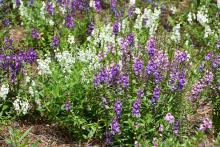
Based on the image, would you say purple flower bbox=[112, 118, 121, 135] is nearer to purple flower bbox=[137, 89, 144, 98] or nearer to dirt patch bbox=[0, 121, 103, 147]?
purple flower bbox=[137, 89, 144, 98]

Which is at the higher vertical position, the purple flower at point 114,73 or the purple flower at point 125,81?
the purple flower at point 114,73

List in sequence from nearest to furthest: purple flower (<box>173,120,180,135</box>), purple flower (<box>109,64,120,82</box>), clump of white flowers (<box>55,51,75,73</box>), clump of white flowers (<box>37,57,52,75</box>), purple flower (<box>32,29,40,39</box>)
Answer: purple flower (<box>173,120,180,135</box>) < purple flower (<box>109,64,120,82</box>) < clump of white flowers (<box>37,57,52,75</box>) < clump of white flowers (<box>55,51,75,73</box>) < purple flower (<box>32,29,40,39</box>)

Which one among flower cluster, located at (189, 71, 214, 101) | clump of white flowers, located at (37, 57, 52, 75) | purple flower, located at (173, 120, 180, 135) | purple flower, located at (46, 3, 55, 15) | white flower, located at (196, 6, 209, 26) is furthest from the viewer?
white flower, located at (196, 6, 209, 26)

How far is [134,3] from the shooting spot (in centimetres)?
788

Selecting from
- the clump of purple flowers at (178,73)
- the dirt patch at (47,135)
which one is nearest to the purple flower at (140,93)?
the clump of purple flowers at (178,73)

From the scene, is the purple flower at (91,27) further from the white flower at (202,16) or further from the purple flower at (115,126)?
the purple flower at (115,126)

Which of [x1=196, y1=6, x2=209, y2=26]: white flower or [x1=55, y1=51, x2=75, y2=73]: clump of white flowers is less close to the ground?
[x1=196, y1=6, x2=209, y2=26]: white flower

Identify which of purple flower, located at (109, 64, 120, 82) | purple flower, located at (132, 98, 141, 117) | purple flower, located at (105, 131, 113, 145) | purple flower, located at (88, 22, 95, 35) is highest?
purple flower, located at (88, 22, 95, 35)

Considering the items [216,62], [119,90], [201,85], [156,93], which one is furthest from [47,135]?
[216,62]

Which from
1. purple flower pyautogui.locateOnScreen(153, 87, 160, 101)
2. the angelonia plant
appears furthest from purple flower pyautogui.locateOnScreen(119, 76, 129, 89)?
purple flower pyautogui.locateOnScreen(153, 87, 160, 101)

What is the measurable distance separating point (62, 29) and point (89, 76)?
198 cm

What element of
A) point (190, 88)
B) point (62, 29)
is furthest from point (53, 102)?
point (62, 29)

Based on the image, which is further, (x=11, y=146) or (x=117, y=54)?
(x=117, y=54)

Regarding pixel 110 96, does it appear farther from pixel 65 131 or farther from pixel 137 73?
pixel 65 131
